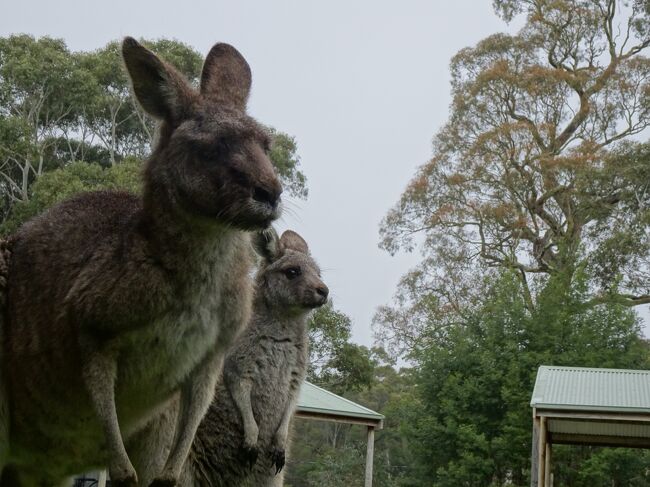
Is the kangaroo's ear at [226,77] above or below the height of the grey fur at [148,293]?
above

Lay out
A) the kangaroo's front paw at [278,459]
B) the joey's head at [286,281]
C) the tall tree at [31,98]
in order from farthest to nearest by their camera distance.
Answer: the tall tree at [31,98], the joey's head at [286,281], the kangaroo's front paw at [278,459]

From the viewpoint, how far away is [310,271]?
597 cm

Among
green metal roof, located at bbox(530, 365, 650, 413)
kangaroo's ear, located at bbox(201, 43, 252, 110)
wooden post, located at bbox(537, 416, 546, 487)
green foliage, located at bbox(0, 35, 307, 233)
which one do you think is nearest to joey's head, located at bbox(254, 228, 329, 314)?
kangaroo's ear, located at bbox(201, 43, 252, 110)

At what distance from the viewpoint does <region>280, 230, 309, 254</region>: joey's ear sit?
242 inches

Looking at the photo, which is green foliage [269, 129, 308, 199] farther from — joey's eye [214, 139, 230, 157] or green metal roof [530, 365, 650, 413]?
joey's eye [214, 139, 230, 157]

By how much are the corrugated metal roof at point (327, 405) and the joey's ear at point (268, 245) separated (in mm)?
11601

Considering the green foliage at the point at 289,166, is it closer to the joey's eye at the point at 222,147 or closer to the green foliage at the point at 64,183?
the green foliage at the point at 64,183

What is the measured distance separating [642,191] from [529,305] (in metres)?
7.60

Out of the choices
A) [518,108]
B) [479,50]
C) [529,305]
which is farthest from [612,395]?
[479,50]

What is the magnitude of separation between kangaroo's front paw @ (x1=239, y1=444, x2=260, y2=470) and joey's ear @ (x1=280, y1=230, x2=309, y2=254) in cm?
149

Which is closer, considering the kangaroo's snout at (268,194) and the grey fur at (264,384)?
the kangaroo's snout at (268,194)

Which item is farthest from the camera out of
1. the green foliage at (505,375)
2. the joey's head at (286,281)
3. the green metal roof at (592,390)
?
the green foliage at (505,375)

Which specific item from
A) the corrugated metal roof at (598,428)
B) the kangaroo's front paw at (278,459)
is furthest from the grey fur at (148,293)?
A: the corrugated metal roof at (598,428)

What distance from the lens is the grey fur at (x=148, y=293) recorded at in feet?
11.3
